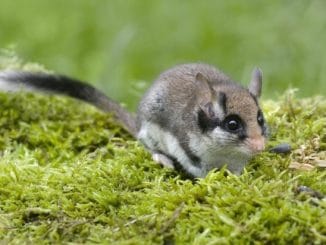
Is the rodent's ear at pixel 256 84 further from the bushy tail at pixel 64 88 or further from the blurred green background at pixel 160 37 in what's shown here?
the blurred green background at pixel 160 37

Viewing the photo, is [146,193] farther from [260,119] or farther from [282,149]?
[282,149]

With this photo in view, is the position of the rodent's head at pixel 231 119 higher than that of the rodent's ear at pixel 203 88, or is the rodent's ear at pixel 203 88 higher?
the rodent's ear at pixel 203 88

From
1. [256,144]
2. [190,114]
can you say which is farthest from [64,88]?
[256,144]

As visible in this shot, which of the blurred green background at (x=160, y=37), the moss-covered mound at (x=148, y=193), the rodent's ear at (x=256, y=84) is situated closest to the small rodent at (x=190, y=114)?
the rodent's ear at (x=256, y=84)

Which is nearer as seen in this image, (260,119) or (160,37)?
(260,119)

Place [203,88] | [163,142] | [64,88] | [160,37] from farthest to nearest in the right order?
[160,37], [64,88], [163,142], [203,88]

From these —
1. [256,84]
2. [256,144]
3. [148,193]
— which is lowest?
[148,193]
